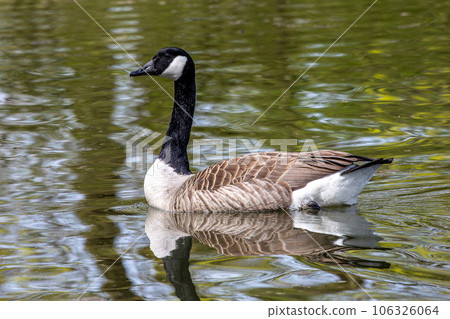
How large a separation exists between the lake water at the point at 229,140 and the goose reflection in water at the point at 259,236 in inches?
1.1

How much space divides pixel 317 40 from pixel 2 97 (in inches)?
323

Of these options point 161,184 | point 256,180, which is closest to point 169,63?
point 161,184

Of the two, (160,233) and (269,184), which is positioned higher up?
(269,184)

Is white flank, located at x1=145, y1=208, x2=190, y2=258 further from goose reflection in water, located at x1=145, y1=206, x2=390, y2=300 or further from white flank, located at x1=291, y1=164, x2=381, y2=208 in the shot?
white flank, located at x1=291, y1=164, x2=381, y2=208

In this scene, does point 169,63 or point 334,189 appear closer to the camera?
point 334,189

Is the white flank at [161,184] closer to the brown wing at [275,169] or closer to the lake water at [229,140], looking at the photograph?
the lake water at [229,140]

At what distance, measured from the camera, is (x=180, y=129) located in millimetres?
9594

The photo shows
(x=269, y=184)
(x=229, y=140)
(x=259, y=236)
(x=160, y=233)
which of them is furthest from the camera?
(x=229, y=140)

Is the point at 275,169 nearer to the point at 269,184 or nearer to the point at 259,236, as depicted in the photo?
the point at 269,184

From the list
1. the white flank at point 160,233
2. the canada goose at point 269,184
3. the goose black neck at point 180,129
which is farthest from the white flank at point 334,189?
the goose black neck at point 180,129

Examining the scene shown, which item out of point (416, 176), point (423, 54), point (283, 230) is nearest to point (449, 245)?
point (283, 230)

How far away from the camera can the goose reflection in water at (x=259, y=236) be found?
274 inches

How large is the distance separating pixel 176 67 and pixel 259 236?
9.21 ft

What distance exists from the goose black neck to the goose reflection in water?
78 centimetres
